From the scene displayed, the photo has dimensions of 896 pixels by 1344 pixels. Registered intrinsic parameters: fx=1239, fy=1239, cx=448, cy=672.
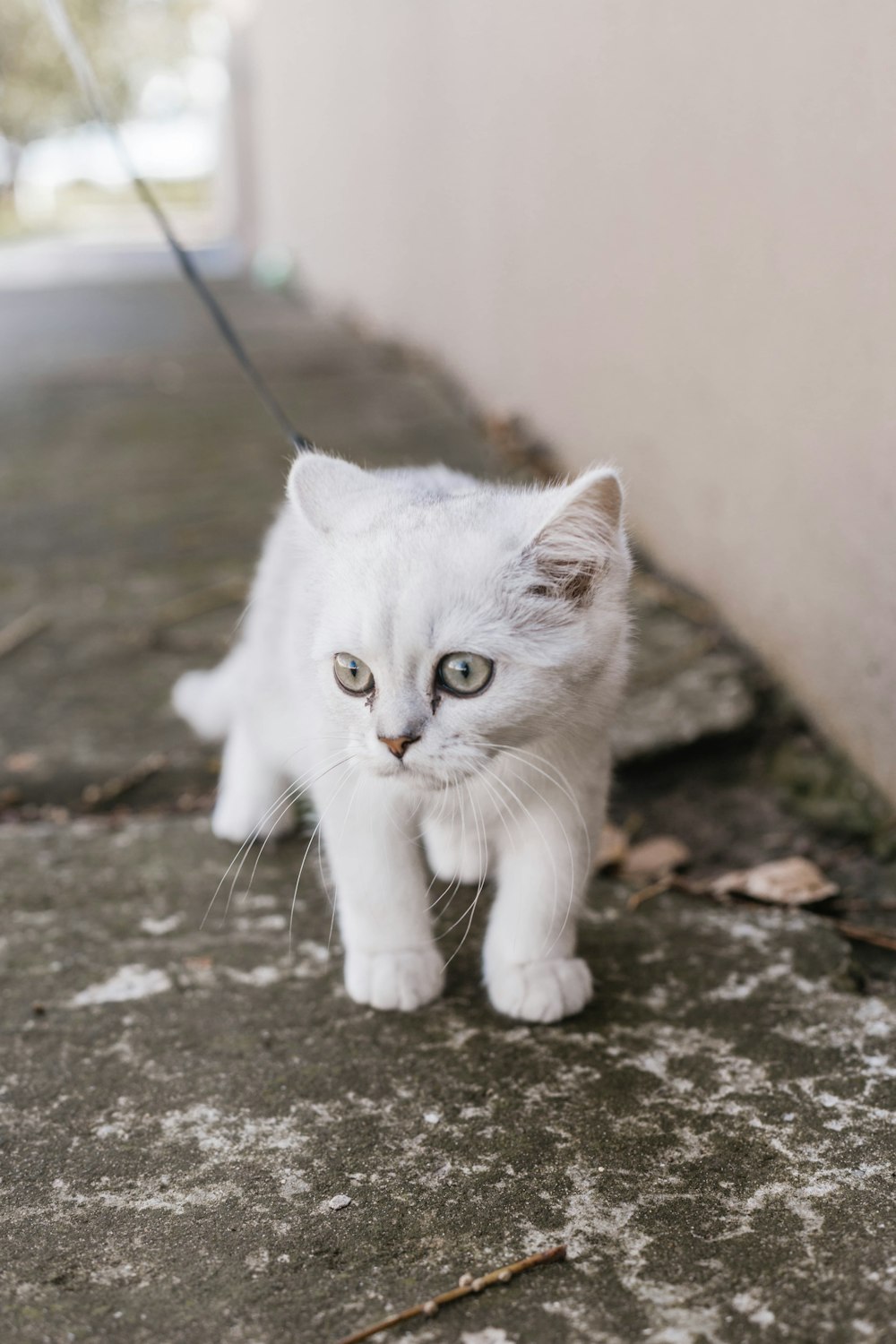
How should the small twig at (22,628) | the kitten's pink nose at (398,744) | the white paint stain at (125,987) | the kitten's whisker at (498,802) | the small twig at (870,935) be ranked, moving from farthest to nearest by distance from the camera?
the small twig at (22,628)
the small twig at (870,935)
the white paint stain at (125,987)
the kitten's whisker at (498,802)
the kitten's pink nose at (398,744)

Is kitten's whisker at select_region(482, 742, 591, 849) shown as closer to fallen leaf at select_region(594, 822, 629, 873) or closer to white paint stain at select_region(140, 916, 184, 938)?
fallen leaf at select_region(594, 822, 629, 873)

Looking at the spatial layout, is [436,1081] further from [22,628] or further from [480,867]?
[22,628]

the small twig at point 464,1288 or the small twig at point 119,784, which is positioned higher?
the small twig at point 464,1288

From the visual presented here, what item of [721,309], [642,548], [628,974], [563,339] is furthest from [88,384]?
[628,974]

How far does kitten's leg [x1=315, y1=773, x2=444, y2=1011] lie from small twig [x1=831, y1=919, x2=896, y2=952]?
695 mm

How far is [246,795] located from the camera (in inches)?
92.0

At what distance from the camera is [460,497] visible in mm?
1723

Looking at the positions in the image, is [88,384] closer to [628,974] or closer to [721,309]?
[721,309]

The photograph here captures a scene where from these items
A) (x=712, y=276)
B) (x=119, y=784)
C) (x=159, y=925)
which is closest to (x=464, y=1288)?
(x=159, y=925)

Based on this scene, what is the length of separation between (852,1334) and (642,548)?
8.04ft

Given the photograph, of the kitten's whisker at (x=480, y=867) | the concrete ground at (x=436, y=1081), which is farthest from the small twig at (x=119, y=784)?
the kitten's whisker at (x=480, y=867)

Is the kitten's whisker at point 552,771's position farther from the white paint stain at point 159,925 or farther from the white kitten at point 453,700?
the white paint stain at point 159,925

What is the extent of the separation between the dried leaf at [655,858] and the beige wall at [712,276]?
40cm

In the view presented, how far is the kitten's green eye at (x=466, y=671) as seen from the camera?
1.53 meters
